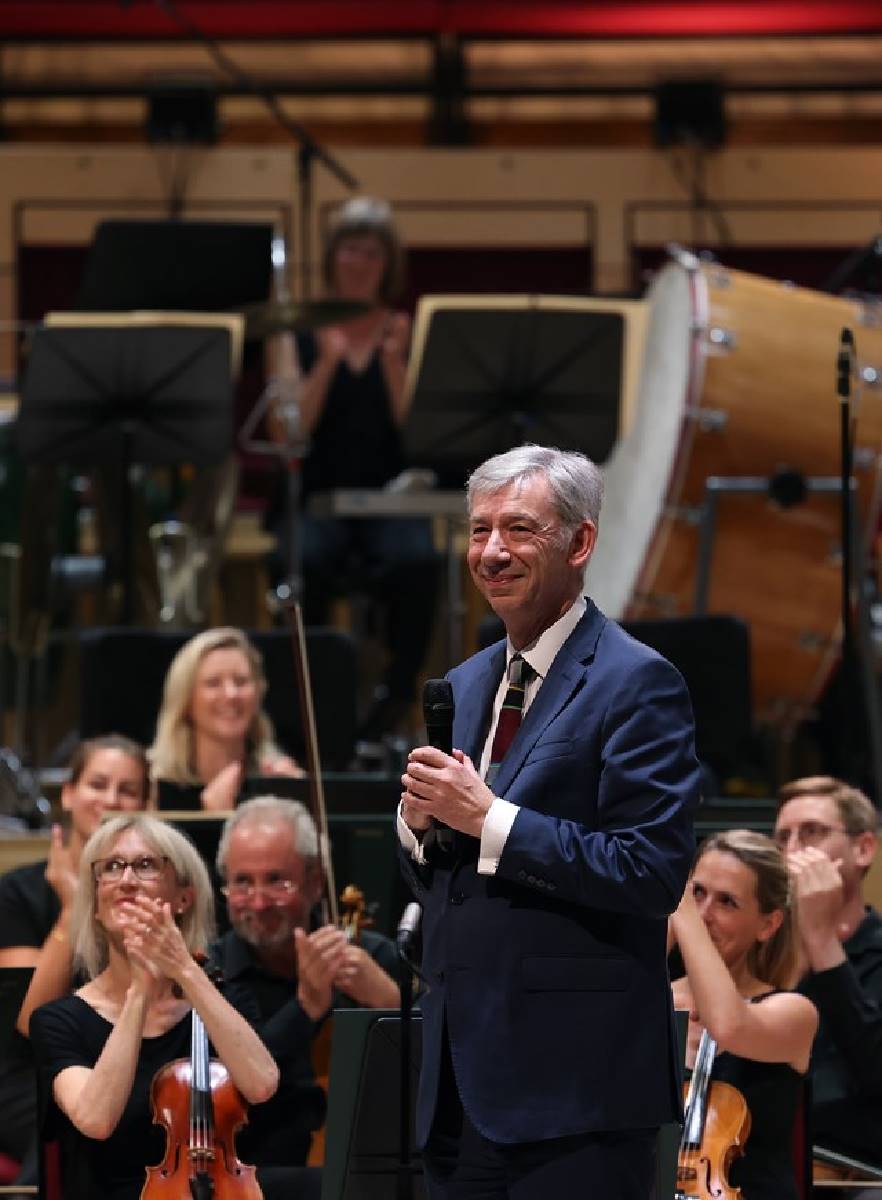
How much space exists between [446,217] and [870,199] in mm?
1928

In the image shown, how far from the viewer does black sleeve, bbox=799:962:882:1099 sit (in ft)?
12.5

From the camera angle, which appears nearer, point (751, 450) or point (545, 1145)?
point (545, 1145)

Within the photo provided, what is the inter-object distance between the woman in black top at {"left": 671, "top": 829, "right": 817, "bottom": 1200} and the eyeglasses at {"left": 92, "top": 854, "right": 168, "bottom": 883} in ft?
2.92

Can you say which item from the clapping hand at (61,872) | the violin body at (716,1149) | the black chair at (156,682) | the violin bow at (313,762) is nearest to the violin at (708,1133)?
the violin body at (716,1149)

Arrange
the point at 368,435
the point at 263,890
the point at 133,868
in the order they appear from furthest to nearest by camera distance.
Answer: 1. the point at 368,435
2. the point at 263,890
3. the point at 133,868

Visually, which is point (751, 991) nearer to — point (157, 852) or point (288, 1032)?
point (288, 1032)

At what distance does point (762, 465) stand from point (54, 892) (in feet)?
9.02

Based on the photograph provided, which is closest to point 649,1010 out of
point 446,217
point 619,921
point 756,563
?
point 619,921

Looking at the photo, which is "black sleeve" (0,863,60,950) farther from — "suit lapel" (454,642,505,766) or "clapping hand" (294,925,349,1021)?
"suit lapel" (454,642,505,766)

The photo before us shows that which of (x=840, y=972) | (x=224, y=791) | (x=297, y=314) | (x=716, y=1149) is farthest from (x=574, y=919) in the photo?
(x=297, y=314)

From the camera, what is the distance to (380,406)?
22.5 feet

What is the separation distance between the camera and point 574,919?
2500 millimetres

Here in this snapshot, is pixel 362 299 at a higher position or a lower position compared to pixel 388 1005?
higher

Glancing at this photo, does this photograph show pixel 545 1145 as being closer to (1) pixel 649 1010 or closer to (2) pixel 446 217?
(1) pixel 649 1010
